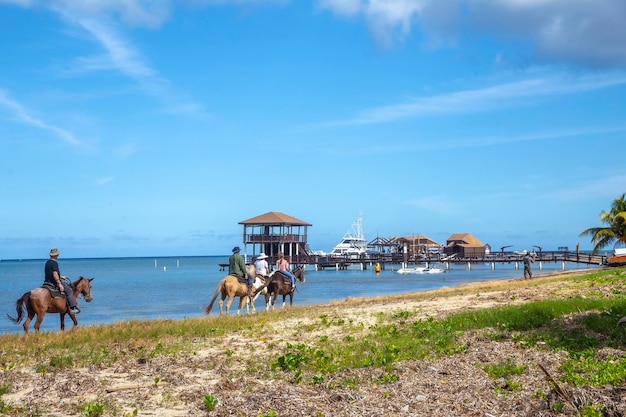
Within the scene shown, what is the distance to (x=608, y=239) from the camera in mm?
53281

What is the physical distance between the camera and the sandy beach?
9148 mm

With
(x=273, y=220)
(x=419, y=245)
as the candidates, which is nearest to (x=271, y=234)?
(x=273, y=220)

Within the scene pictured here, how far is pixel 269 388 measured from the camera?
33.6 feet

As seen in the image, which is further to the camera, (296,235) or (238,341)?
(296,235)

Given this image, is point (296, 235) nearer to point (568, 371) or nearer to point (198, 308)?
point (198, 308)

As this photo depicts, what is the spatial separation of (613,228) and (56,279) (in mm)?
46176

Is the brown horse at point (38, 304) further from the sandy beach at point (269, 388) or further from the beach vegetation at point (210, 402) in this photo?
the beach vegetation at point (210, 402)

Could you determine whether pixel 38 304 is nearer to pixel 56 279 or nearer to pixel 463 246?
pixel 56 279

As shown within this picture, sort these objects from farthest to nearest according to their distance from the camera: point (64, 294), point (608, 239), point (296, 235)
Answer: point (296, 235) < point (608, 239) < point (64, 294)

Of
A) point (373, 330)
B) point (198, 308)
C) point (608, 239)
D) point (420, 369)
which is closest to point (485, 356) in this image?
point (420, 369)

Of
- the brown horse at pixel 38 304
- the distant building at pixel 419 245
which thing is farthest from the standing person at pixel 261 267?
the distant building at pixel 419 245

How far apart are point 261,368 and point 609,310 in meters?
8.90

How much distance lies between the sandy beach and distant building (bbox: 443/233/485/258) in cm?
10878

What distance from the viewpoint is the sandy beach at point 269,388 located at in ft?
30.0
